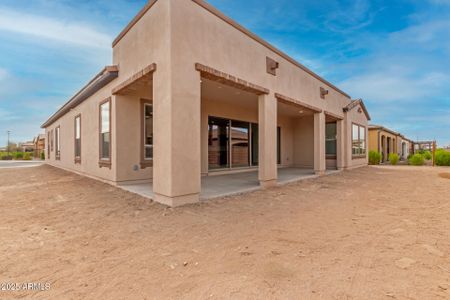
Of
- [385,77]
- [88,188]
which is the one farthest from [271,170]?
[385,77]

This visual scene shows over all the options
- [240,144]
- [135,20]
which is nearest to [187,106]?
[135,20]

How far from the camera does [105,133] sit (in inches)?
292

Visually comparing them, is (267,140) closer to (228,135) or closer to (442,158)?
(228,135)

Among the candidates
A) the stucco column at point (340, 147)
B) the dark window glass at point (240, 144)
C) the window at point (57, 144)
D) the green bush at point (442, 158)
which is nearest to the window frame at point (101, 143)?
the dark window glass at point (240, 144)

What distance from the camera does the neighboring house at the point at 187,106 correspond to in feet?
15.3

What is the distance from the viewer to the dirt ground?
200 cm

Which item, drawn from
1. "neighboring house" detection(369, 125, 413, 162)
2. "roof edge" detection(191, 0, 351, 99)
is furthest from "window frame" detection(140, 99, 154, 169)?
"neighboring house" detection(369, 125, 413, 162)

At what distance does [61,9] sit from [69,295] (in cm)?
945

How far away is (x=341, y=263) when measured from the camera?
2.45 meters

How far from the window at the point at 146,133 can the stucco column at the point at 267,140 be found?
3.60 meters

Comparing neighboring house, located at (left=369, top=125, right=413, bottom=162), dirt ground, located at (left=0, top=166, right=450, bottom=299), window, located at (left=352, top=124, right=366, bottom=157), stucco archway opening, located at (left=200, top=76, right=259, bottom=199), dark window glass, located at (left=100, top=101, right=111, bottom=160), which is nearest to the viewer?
dirt ground, located at (left=0, top=166, right=450, bottom=299)

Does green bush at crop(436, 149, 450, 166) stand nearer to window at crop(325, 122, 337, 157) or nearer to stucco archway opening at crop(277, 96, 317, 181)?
window at crop(325, 122, 337, 157)

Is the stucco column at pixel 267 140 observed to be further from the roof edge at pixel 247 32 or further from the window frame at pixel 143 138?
the window frame at pixel 143 138

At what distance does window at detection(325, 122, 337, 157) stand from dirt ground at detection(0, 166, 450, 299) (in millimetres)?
7935
